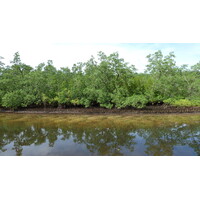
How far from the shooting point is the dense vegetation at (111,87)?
1175cm

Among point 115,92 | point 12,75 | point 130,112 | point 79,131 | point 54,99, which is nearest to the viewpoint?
point 79,131

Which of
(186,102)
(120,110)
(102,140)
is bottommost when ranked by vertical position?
(120,110)

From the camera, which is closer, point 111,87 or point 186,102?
point 186,102

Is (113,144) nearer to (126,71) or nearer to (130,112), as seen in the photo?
(130,112)

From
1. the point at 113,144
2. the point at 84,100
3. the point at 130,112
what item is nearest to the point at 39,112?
the point at 84,100

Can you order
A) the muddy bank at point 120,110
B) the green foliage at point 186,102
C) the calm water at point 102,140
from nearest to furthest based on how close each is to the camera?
the calm water at point 102,140
the muddy bank at point 120,110
the green foliage at point 186,102

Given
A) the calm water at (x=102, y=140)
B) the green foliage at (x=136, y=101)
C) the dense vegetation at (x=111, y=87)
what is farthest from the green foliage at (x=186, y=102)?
the calm water at (x=102, y=140)

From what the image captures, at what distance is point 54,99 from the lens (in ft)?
41.8

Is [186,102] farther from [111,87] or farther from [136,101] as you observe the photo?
[111,87]

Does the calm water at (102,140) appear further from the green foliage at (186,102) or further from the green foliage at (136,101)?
the green foliage at (186,102)

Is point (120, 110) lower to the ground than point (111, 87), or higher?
lower

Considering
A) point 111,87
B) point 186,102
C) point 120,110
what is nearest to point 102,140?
point 120,110

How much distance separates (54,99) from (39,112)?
164cm

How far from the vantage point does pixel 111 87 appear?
12.5m
